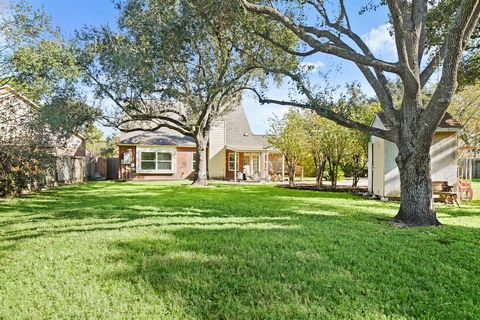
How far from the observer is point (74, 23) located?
45.9ft

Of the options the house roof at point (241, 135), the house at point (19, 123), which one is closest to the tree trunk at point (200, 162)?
the house roof at point (241, 135)

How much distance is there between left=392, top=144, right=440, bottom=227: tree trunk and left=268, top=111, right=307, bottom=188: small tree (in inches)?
425

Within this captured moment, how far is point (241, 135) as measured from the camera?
27234mm

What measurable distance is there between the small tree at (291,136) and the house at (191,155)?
4542 millimetres

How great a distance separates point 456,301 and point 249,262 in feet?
7.40

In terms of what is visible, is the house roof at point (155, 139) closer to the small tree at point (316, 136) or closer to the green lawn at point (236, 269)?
the small tree at point (316, 136)

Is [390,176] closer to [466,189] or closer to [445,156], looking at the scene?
[445,156]

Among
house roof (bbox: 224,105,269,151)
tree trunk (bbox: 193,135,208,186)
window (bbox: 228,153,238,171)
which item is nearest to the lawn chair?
tree trunk (bbox: 193,135,208,186)

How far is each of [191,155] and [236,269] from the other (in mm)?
22042

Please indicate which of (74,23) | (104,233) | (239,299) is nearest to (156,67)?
(74,23)

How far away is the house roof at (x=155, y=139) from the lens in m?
23.8

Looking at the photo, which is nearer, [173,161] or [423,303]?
[423,303]

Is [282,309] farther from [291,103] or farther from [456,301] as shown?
[291,103]

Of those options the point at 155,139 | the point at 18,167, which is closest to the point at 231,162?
the point at 155,139
